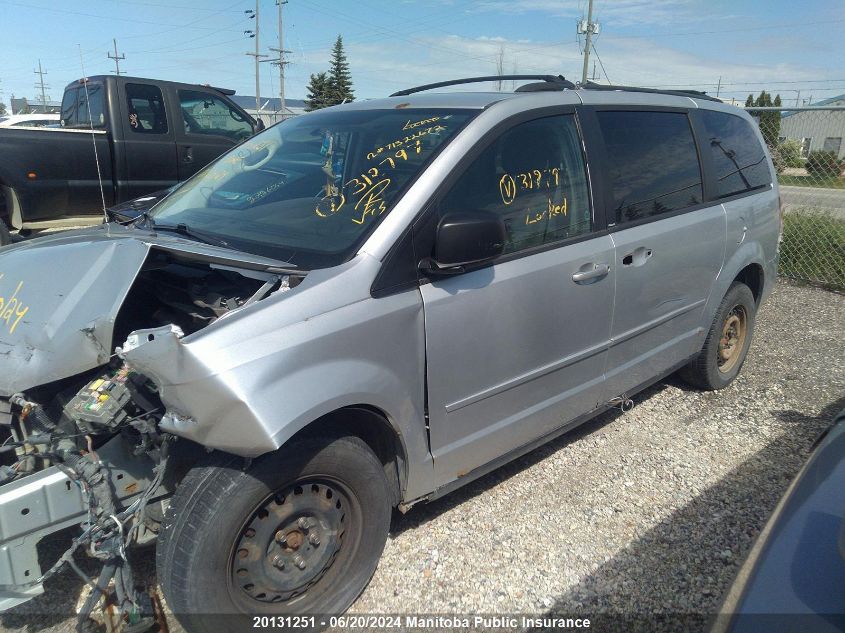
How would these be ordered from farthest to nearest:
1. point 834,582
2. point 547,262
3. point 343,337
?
point 547,262 < point 343,337 < point 834,582

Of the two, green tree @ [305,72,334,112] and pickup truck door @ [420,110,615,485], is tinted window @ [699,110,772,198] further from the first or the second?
green tree @ [305,72,334,112]

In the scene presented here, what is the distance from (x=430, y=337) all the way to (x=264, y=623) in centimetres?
117

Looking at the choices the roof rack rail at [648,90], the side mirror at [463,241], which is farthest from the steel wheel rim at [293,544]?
the roof rack rail at [648,90]

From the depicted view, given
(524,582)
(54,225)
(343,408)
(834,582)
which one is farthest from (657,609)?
(54,225)

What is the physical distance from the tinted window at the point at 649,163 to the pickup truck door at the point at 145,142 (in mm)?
6418

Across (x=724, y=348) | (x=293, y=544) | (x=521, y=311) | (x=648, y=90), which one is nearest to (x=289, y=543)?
(x=293, y=544)

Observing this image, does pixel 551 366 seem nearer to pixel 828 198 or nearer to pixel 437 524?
pixel 437 524

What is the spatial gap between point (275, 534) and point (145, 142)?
277 inches

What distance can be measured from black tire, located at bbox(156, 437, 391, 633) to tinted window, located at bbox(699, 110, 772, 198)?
3.03 meters

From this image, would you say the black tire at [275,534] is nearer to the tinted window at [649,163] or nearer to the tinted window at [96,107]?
the tinted window at [649,163]

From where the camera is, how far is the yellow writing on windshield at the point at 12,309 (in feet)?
8.00

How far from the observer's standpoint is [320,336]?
2.18 m

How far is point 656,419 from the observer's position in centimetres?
423

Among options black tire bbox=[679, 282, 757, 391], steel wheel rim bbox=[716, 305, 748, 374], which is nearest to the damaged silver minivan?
black tire bbox=[679, 282, 757, 391]
